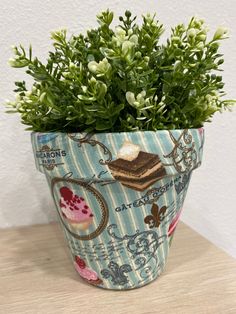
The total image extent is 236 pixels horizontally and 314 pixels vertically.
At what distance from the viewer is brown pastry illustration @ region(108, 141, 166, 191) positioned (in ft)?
0.96

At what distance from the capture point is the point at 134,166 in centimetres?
30

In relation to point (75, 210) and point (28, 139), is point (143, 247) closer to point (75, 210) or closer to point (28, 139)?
point (75, 210)

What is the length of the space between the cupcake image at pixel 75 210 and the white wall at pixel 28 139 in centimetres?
26

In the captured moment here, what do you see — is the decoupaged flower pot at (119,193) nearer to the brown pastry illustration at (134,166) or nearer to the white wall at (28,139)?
the brown pastry illustration at (134,166)

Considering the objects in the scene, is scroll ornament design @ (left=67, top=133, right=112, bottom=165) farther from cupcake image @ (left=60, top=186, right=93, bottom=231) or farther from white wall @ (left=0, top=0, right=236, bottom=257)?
white wall @ (left=0, top=0, right=236, bottom=257)

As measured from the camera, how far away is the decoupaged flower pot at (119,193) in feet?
0.98

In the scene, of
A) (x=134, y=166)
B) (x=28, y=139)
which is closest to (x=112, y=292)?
(x=134, y=166)

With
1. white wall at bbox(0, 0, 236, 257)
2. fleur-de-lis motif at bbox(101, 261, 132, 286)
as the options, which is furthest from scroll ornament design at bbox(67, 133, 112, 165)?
white wall at bbox(0, 0, 236, 257)

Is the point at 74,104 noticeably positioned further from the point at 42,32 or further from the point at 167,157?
the point at 42,32

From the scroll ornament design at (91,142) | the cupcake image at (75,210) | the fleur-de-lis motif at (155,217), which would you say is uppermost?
the scroll ornament design at (91,142)

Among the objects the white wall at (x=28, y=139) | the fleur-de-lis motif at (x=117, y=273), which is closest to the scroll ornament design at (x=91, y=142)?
the fleur-de-lis motif at (x=117, y=273)

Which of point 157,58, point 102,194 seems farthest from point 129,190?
point 157,58

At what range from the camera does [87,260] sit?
14.2 inches

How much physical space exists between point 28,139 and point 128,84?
338mm
